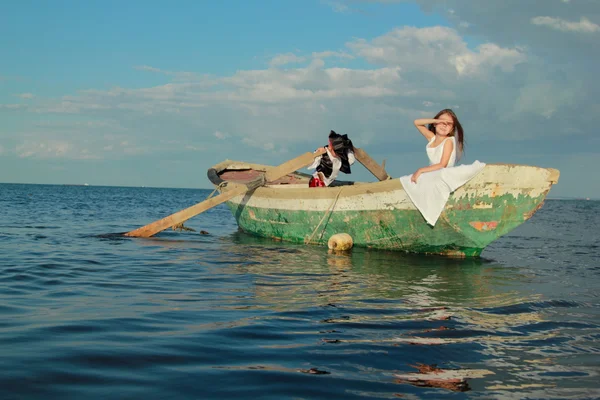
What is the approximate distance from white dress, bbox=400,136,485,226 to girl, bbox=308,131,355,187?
251 cm

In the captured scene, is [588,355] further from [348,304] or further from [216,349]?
[216,349]

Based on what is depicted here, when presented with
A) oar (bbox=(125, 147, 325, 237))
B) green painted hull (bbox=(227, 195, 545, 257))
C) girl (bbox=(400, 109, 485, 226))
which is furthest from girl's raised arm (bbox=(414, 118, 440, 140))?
oar (bbox=(125, 147, 325, 237))

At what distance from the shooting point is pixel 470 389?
2.79 m

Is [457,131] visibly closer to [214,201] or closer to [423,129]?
[423,129]

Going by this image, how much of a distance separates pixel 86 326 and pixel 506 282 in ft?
16.5

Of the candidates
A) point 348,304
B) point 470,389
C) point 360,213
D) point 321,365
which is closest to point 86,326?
point 321,365

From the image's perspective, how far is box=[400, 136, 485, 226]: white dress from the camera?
788 cm

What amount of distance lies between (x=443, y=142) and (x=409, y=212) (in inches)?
48.5

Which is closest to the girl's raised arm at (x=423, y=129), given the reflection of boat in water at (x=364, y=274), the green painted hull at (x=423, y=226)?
the green painted hull at (x=423, y=226)

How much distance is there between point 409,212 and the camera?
8.56m

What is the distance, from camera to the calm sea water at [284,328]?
2.79 meters

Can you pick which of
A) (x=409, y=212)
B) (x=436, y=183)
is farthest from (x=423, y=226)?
(x=436, y=183)

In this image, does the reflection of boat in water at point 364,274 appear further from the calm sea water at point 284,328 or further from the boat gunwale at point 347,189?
the boat gunwale at point 347,189

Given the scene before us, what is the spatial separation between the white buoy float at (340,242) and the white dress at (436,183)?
1624 mm
